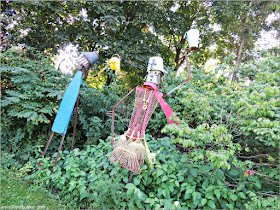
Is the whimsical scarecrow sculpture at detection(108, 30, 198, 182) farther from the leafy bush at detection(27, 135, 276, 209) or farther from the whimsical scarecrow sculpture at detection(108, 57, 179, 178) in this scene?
the leafy bush at detection(27, 135, 276, 209)

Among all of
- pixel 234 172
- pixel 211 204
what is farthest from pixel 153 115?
pixel 211 204

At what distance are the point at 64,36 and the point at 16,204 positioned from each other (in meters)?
4.43

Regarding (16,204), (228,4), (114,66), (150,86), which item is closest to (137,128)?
(150,86)

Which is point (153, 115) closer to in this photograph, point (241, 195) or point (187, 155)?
point (187, 155)

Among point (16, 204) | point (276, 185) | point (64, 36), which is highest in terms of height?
point (64, 36)

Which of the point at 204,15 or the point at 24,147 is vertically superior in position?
the point at 204,15

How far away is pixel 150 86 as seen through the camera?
246 cm

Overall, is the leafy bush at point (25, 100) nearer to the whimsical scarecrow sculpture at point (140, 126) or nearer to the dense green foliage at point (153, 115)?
the dense green foliage at point (153, 115)

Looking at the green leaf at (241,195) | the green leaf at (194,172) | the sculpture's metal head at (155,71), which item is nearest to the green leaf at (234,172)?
the green leaf at (241,195)

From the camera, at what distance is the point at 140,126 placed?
2.45m

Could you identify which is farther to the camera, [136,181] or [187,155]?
[187,155]

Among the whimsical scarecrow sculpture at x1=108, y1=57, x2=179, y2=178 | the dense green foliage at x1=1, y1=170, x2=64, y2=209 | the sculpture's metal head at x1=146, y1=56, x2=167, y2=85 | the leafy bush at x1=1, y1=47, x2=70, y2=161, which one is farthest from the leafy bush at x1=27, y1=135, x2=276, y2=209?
the sculpture's metal head at x1=146, y1=56, x2=167, y2=85

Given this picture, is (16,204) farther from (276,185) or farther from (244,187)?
Result: (276,185)

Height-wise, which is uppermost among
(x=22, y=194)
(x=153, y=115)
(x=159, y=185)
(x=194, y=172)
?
(x=153, y=115)
